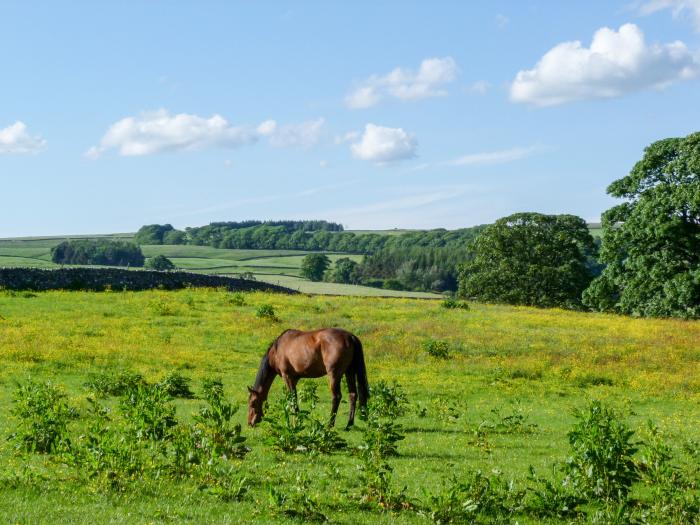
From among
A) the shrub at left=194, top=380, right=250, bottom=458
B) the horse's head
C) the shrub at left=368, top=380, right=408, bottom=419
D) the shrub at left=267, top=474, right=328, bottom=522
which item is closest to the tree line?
the shrub at left=368, top=380, right=408, bottom=419

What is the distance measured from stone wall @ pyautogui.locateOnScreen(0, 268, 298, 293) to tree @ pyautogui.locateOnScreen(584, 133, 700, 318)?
25.8 meters

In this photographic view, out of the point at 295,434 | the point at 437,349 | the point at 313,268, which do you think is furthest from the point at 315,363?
the point at 313,268

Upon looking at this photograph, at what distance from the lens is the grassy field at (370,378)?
10.8 m

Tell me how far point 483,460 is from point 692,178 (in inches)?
1404

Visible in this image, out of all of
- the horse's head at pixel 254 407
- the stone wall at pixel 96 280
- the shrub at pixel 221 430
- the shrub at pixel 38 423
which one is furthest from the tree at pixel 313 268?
the shrub at pixel 221 430

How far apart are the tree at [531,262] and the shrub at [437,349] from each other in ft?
117

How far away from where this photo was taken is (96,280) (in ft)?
159

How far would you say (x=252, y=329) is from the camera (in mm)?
34969

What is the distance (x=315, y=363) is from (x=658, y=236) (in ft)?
107

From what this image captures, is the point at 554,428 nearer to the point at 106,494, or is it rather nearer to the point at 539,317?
the point at 106,494

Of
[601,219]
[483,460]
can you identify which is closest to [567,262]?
[601,219]

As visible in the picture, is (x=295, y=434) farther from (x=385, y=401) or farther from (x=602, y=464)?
(x=602, y=464)

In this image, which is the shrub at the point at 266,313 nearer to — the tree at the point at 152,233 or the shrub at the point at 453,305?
the shrub at the point at 453,305

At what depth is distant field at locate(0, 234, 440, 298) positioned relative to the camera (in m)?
112
